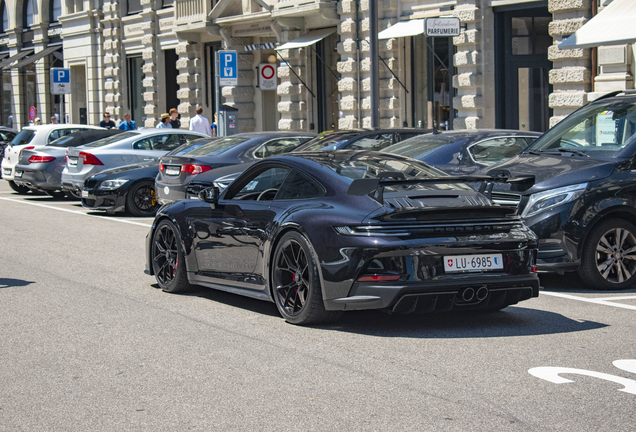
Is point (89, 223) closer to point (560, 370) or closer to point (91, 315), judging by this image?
point (91, 315)

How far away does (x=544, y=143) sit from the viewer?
997cm

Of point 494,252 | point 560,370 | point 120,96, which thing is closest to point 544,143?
point 494,252

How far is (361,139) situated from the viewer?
1377cm

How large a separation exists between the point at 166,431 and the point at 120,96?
3467cm

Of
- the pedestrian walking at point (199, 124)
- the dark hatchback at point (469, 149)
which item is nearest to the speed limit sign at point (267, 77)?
the pedestrian walking at point (199, 124)

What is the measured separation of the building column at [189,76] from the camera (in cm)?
3244

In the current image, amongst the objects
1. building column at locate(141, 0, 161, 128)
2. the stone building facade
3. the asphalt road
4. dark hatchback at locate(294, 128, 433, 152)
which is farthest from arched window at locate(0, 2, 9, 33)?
the asphalt road

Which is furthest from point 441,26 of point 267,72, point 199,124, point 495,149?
point 199,124

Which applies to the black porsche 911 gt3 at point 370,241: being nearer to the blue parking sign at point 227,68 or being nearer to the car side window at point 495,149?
the car side window at point 495,149

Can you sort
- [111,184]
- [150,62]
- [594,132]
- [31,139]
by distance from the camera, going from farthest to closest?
[150,62] < [31,139] < [111,184] < [594,132]

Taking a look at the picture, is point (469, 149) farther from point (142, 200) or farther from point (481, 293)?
point (142, 200)

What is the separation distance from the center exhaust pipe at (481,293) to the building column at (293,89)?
21.5 meters

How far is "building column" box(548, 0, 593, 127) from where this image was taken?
18.4 metres

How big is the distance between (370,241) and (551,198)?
2.82 m
